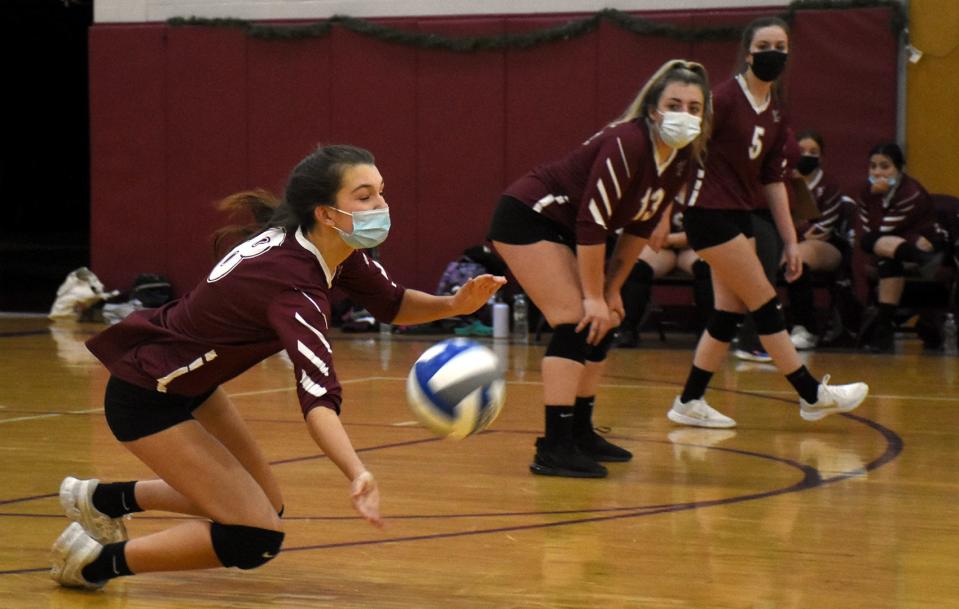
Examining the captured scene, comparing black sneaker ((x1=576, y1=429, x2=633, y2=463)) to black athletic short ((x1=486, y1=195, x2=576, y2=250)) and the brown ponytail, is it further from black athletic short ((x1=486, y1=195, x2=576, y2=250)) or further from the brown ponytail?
the brown ponytail

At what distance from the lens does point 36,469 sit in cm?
540

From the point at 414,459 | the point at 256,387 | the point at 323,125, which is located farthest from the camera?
the point at 323,125

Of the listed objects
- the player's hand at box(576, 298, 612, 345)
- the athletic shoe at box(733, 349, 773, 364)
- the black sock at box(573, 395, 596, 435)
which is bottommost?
the athletic shoe at box(733, 349, 773, 364)

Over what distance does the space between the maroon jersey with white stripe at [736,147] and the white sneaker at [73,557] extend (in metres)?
3.33

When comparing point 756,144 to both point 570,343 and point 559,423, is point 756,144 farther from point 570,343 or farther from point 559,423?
point 559,423

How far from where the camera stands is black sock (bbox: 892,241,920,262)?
32.5ft

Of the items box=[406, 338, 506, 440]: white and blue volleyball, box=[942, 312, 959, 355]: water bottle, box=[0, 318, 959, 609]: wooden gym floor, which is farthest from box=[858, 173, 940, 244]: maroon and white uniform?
box=[406, 338, 506, 440]: white and blue volleyball

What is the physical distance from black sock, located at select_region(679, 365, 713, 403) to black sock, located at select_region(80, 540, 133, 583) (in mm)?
3487

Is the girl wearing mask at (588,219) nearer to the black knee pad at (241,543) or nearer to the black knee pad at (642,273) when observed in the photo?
the black knee pad at (241,543)

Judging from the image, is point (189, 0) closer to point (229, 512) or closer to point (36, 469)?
point (36, 469)

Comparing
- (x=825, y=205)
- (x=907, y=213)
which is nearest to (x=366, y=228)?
(x=907, y=213)

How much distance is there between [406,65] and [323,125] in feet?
3.15

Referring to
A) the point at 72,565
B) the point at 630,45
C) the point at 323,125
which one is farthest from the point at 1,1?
the point at 72,565

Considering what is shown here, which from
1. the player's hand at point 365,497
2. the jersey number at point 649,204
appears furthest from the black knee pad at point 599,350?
the player's hand at point 365,497
